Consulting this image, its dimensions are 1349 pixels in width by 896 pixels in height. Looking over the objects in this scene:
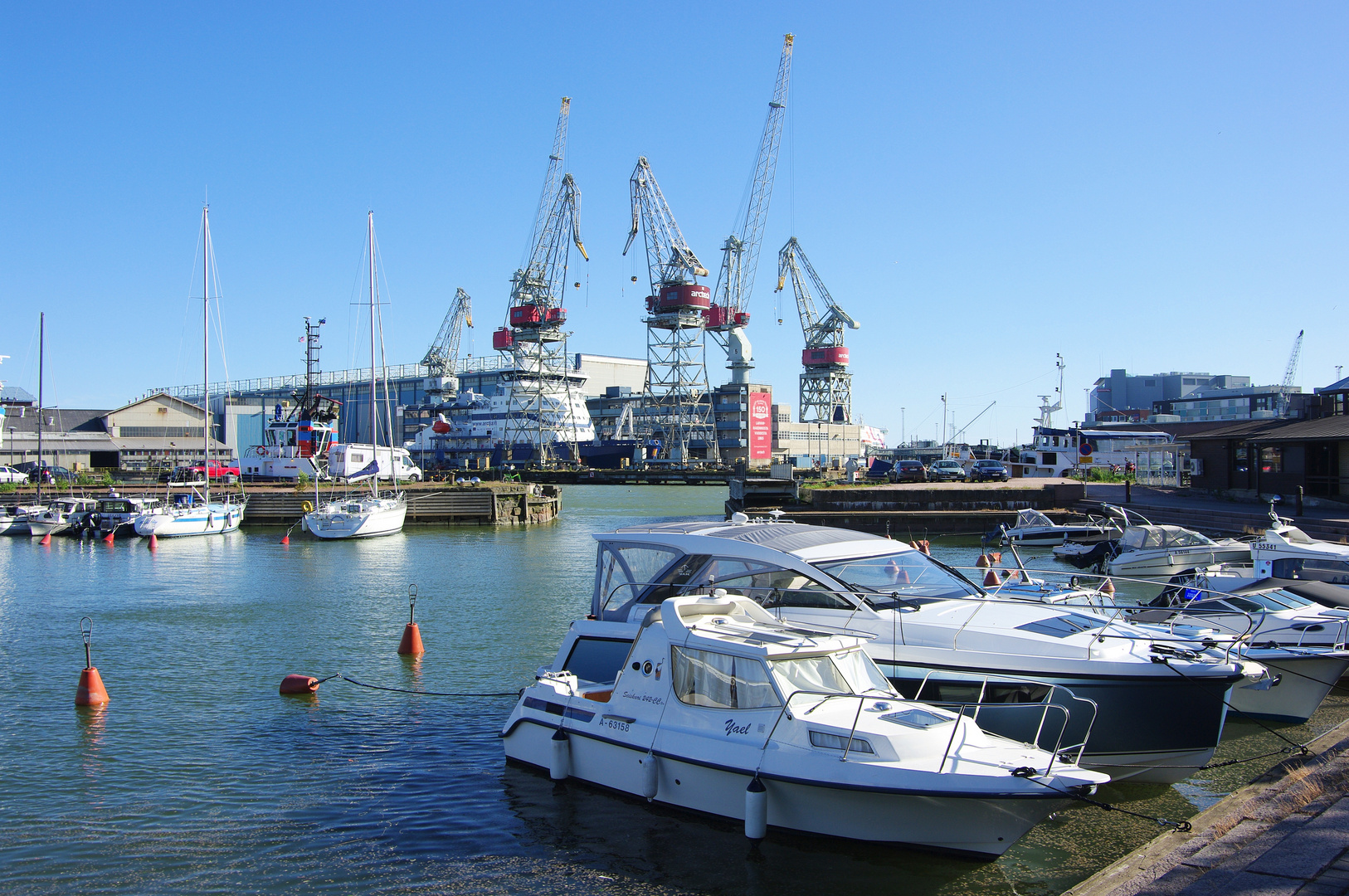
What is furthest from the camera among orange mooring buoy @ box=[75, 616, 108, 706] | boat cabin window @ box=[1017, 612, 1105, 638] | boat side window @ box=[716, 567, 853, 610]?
orange mooring buoy @ box=[75, 616, 108, 706]

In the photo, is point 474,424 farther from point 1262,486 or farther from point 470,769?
point 470,769

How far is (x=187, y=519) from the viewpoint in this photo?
4866 cm

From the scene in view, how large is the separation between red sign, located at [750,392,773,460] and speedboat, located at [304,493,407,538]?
8558cm

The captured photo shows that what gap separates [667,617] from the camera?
10.6 m

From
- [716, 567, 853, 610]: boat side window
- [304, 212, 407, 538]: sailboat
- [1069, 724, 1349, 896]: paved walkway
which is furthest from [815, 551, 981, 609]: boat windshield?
→ [304, 212, 407, 538]: sailboat

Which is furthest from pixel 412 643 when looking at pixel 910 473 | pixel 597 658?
pixel 910 473

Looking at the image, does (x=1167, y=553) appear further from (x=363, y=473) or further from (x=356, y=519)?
(x=363, y=473)

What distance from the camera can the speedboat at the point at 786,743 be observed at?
8539mm

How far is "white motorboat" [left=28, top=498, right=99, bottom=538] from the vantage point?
49.0m

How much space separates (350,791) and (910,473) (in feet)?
166

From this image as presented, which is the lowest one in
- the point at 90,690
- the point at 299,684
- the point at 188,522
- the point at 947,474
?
the point at 299,684

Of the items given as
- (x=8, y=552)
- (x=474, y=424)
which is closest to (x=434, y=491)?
(x=8, y=552)

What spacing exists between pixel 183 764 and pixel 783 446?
458 ft

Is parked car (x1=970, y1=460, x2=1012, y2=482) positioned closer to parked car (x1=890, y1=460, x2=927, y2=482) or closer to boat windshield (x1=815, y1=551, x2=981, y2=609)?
parked car (x1=890, y1=460, x2=927, y2=482)
